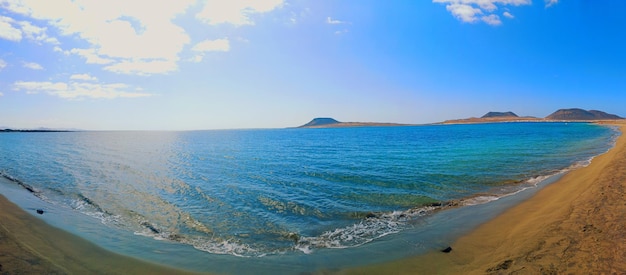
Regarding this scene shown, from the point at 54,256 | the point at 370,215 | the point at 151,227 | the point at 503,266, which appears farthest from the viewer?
the point at 370,215

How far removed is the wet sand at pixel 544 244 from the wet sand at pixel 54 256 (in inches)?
304

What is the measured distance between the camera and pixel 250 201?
56.2ft

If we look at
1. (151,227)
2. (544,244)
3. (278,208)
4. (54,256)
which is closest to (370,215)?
(278,208)

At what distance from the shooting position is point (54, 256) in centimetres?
998

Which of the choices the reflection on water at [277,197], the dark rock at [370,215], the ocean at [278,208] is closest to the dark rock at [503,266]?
the ocean at [278,208]

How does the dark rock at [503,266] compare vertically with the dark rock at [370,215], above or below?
above

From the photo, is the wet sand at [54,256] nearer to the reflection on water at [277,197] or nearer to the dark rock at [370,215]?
the reflection on water at [277,197]

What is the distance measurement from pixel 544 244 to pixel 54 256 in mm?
17458

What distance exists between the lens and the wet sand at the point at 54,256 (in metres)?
8.98

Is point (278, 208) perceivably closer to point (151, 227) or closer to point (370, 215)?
point (370, 215)

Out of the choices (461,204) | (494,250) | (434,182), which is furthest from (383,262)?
(434,182)

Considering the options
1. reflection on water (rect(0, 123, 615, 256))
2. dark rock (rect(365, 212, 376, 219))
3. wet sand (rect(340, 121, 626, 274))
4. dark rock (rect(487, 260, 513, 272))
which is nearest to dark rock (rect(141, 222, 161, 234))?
reflection on water (rect(0, 123, 615, 256))

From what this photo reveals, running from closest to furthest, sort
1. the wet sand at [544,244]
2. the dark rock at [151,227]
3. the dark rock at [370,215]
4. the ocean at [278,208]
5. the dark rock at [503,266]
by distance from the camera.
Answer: the wet sand at [544,244] < the dark rock at [503,266] < the ocean at [278,208] < the dark rock at [151,227] < the dark rock at [370,215]

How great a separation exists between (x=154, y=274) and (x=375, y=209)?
34.7ft
